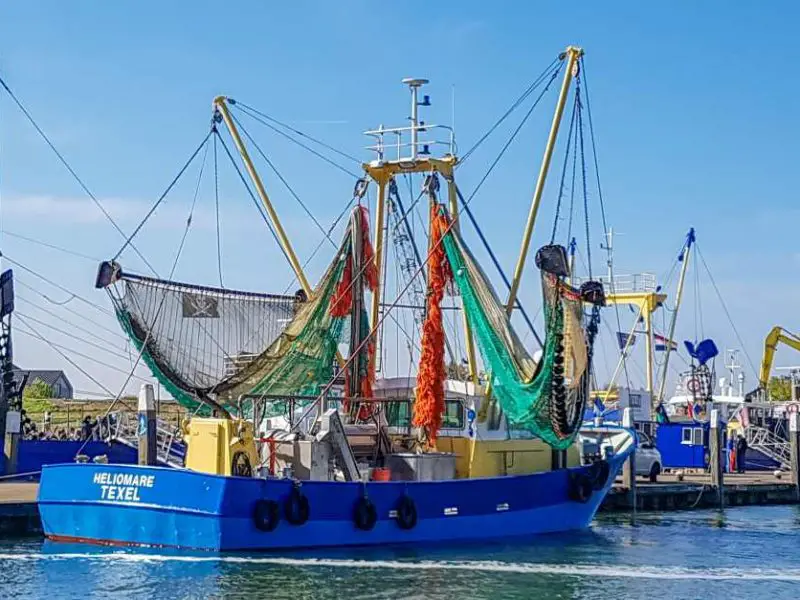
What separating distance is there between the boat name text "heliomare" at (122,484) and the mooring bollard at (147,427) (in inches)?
115

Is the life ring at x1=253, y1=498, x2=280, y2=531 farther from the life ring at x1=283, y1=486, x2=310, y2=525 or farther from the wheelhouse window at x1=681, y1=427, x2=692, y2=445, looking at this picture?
the wheelhouse window at x1=681, y1=427, x2=692, y2=445

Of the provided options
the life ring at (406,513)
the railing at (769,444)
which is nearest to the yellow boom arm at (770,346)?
the railing at (769,444)

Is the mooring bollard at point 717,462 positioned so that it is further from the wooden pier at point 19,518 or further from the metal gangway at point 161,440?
the wooden pier at point 19,518

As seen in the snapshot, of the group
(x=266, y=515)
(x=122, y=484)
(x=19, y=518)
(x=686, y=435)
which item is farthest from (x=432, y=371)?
(x=686, y=435)

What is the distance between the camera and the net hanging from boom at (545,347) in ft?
86.0

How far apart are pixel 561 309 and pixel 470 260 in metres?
2.48

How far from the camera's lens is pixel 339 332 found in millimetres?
29281

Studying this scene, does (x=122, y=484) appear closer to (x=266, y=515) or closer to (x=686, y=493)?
(x=266, y=515)

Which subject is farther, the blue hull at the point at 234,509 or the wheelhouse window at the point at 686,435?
the wheelhouse window at the point at 686,435

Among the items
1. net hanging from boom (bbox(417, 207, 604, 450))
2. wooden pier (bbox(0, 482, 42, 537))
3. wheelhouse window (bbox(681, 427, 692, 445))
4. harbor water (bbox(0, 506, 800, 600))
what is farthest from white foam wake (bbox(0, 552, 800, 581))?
wheelhouse window (bbox(681, 427, 692, 445))

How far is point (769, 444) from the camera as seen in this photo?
2120 inches

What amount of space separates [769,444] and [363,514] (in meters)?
33.0

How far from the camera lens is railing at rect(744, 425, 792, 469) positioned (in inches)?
2060

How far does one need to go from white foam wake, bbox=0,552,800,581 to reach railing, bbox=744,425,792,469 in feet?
94.6
